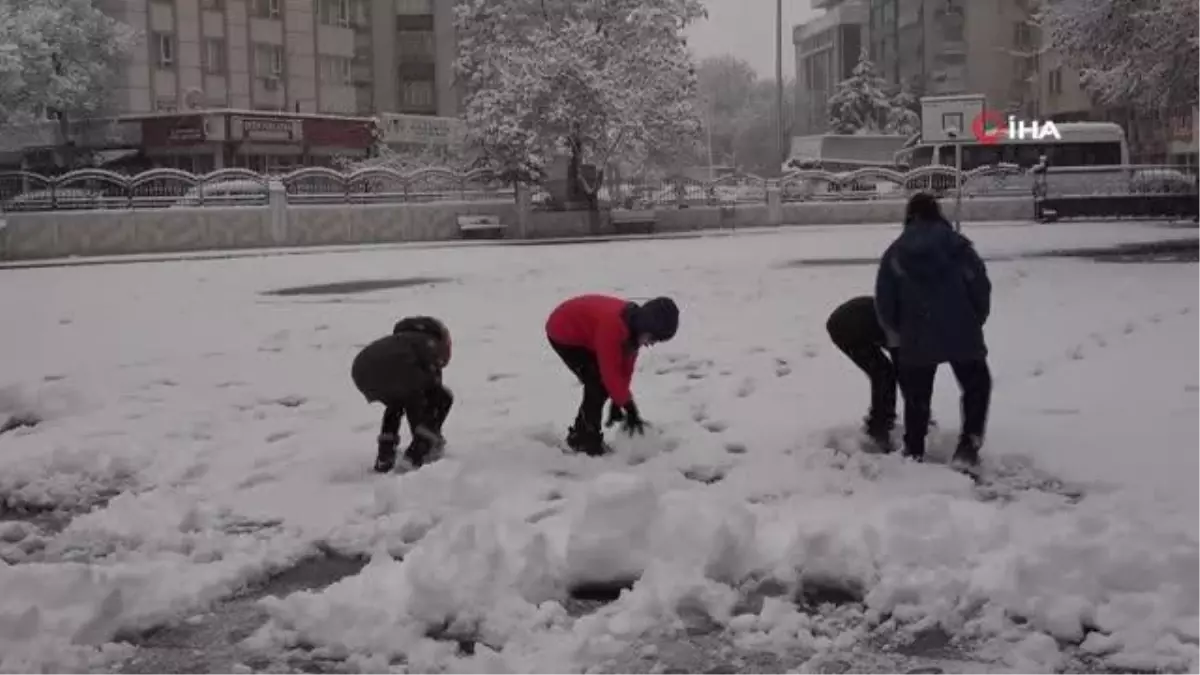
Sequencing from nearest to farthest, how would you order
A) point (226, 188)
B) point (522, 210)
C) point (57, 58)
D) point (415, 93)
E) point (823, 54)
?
point (226, 188)
point (522, 210)
point (57, 58)
point (415, 93)
point (823, 54)

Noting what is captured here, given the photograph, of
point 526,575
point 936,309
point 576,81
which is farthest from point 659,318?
point 576,81

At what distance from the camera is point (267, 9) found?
55188 mm

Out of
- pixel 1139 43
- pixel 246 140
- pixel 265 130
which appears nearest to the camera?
pixel 1139 43

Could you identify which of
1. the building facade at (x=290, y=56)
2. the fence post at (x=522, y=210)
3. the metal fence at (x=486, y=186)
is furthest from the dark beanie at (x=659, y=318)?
the building facade at (x=290, y=56)

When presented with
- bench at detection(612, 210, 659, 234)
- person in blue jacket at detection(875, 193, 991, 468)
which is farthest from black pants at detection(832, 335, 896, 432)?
bench at detection(612, 210, 659, 234)

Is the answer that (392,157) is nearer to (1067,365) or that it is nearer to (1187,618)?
(1067,365)

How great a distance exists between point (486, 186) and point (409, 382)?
115 ft

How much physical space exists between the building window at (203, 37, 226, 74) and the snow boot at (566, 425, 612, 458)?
4864 cm

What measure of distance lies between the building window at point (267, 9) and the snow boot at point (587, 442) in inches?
1988

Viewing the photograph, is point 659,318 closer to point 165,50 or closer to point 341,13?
point 165,50

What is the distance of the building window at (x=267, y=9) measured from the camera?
54.7 metres

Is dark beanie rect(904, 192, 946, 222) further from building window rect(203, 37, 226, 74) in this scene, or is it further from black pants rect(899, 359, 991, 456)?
building window rect(203, 37, 226, 74)

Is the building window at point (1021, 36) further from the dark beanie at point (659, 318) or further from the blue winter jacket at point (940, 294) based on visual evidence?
the dark beanie at point (659, 318)

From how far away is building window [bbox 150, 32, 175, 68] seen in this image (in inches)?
2016
